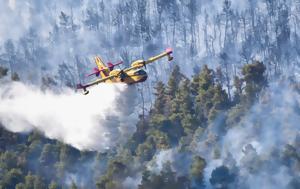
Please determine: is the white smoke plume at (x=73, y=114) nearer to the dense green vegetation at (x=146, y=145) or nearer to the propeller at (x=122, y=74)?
the dense green vegetation at (x=146, y=145)

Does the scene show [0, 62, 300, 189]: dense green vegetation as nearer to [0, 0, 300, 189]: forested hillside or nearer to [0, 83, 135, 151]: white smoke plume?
[0, 0, 300, 189]: forested hillside

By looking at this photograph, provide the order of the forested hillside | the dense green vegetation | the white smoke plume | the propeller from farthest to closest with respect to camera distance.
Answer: the dense green vegetation, the white smoke plume, the forested hillside, the propeller

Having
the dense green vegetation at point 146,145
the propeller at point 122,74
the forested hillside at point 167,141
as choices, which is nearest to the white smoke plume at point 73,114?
the forested hillside at point 167,141

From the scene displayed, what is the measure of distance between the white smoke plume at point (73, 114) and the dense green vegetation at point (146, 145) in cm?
453

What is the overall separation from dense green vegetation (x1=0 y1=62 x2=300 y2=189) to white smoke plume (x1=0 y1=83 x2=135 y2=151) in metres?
4.53

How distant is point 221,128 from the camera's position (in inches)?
5012

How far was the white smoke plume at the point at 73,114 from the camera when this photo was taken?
11438 cm

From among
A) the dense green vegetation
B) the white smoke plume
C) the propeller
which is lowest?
the dense green vegetation

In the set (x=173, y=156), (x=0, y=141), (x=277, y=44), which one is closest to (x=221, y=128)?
(x=173, y=156)

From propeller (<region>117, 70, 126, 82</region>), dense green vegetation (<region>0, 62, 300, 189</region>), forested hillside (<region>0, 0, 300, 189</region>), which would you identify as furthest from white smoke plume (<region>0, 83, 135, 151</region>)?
propeller (<region>117, 70, 126, 82</region>)

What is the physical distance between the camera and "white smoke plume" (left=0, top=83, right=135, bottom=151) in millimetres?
114375

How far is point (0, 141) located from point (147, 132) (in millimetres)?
21406

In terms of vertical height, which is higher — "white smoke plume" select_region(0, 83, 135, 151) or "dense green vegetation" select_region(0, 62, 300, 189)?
"white smoke plume" select_region(0, 83, 135, 151)

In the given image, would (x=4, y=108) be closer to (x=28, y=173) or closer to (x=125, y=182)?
(x=28, y=173)
